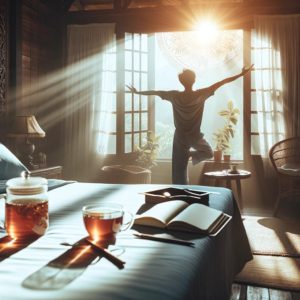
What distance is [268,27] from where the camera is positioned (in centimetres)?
516

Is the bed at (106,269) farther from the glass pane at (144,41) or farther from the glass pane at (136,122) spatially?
the glass pane at (144,41)

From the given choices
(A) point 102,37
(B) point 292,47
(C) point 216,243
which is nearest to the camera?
(C) point 216,243

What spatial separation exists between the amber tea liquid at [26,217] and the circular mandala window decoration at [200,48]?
8.26 meters

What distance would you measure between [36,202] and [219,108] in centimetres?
963

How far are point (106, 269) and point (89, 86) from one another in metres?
4.74

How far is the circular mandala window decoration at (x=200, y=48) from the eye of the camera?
29.9 ft

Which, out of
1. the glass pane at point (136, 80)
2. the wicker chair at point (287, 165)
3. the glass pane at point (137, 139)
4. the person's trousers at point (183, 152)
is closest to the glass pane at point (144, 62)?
the glass pane at point (136, 80)

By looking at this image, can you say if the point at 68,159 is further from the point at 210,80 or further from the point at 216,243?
the point at 210,80

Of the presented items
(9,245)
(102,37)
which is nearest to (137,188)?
(9,245)

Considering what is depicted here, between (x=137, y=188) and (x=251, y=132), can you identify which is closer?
(x=137, y=188)

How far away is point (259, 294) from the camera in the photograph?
2.48 meters

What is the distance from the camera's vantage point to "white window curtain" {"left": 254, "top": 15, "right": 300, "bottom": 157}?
512 centimetres

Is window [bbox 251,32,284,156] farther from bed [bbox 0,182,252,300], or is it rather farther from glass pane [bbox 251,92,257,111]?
bed [bbox 0,182,252,300]

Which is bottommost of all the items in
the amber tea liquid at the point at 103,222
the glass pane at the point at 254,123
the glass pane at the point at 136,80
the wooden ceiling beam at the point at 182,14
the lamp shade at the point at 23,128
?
the amber tea liquid at the point at 103,222
